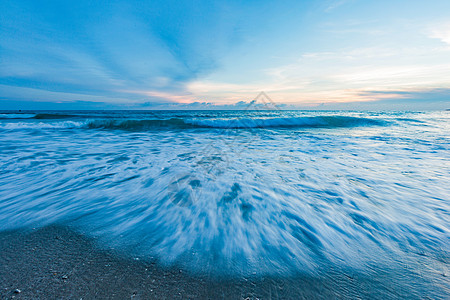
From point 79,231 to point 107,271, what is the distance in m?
0.84

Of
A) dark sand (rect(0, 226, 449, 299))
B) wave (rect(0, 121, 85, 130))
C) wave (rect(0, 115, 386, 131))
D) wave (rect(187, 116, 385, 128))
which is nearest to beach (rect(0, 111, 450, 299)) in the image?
dark sand (rect(0, 226, 449, 299))

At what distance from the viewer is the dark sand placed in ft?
4.39

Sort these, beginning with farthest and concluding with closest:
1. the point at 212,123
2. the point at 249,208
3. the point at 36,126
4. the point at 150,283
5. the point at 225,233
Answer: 1. the point at 212,123
2. the point at 36,126
3. the point at 249,208
4. the point at 225,233
5. the point at 150,283

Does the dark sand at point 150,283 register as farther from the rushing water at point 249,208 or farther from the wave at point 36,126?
the wave at point 36,126

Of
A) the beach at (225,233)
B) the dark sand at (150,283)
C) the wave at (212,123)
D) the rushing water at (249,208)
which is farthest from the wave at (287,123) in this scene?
the dark sand at (150,283)

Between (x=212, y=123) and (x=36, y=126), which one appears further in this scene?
(x=212, y=123)

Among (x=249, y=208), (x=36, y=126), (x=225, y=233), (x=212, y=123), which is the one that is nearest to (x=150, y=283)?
(x=225, y=233)

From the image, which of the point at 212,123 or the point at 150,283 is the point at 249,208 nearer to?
the point at 150,283

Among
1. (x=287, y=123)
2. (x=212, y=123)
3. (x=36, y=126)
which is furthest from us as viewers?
(x=287, y=123)

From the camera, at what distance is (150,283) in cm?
142

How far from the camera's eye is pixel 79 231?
2.08 meters

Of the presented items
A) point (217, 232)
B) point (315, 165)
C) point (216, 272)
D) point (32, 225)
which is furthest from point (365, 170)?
point (32, 225)

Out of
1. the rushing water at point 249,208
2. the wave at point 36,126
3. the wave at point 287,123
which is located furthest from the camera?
the wave at point 287,123

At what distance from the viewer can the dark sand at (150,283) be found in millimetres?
1339
